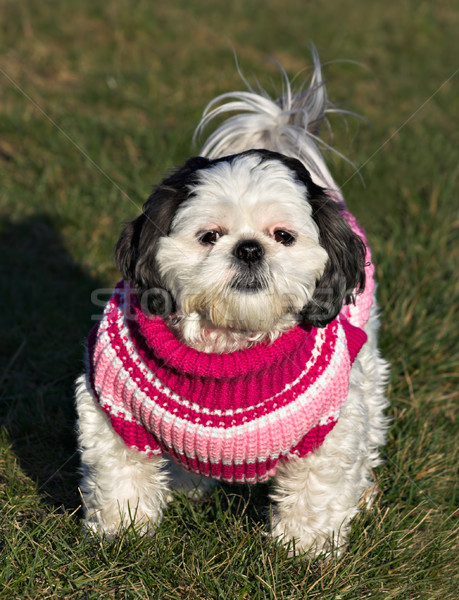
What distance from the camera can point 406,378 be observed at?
4.32 metres

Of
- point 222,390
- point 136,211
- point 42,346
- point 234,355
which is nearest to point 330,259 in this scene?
point 234,355

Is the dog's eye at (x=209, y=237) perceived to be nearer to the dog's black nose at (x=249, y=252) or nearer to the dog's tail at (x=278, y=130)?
the dog's black nose at (x=249, y=252)

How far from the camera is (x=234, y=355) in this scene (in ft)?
9.52

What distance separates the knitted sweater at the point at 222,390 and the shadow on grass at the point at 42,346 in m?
0.85

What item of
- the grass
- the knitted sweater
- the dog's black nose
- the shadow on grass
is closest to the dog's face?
the dog's black nose

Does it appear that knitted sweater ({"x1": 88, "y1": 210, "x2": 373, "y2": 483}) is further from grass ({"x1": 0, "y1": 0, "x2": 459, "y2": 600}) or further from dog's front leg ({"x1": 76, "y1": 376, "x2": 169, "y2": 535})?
grass ({"x1": 0, "y1": 0, "x2": 459, "y2": 600})

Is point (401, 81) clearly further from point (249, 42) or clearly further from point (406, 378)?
point (406, 378)

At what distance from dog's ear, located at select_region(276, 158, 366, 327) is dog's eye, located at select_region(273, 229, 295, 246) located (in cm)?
15

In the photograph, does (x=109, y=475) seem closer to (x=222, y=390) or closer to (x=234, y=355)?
(x=222, y=390)

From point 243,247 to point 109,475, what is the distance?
1152mm

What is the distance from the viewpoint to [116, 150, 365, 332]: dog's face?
268cm

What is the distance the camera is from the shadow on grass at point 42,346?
12.2ft

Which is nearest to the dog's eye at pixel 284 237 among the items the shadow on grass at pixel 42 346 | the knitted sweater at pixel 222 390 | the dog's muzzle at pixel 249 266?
the dog's muzzle at pixel 249 266

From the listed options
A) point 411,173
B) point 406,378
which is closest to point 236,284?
point 406,378
